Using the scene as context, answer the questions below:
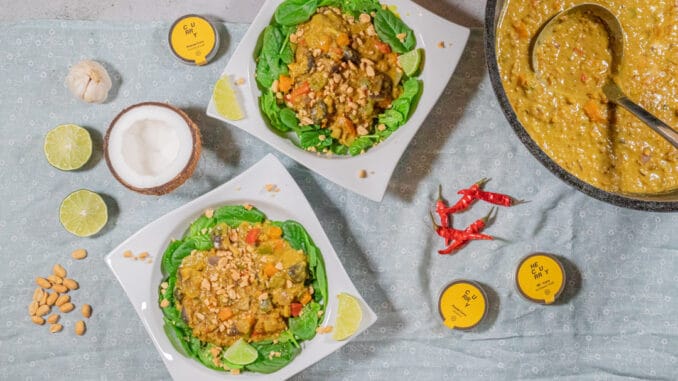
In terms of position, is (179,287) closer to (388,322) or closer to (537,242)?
(388,322)

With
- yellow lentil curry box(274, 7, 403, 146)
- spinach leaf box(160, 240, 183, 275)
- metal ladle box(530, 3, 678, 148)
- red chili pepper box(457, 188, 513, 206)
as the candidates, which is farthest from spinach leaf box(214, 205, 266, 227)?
metal ladle box(530, 3, 678, 148)

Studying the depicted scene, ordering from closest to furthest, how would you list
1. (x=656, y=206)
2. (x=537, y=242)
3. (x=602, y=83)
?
(x=656, y=206) → (x=602, y=83) → (x=537, y=242)

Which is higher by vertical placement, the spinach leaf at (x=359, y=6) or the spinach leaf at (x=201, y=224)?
the spinach leaf at (x=359, y=6)

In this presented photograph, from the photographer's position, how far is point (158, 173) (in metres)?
3.09

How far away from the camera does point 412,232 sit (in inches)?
129

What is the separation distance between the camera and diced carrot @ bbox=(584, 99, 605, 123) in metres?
2.76

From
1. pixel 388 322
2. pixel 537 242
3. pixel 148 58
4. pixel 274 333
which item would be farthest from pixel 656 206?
pixel 148 58

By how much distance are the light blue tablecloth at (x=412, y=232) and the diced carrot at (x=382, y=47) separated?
36cm

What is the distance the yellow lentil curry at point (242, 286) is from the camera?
3068 millimetres

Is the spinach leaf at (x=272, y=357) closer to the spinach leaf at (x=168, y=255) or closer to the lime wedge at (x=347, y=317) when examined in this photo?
A: the lime wedge at (x=347, y=317)

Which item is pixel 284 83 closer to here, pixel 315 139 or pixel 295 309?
pixel 315 139

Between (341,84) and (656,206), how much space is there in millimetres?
1245

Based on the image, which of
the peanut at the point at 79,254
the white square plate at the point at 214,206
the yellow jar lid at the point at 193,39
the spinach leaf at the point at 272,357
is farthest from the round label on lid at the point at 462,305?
the peanut at the point at 79,254

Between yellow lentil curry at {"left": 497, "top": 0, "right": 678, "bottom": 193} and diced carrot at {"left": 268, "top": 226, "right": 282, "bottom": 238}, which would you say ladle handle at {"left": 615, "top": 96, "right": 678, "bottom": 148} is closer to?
yellow lentil curry at {"left": 497, "top": 0, "right": 678, "bottom": 193}
